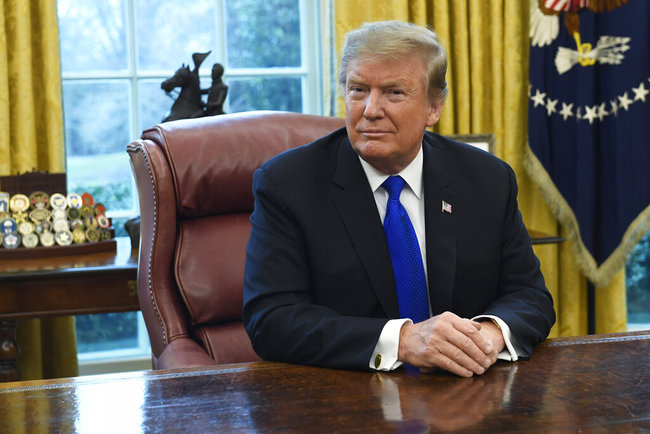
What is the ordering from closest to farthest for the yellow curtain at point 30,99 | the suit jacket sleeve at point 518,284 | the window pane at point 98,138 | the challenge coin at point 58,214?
1. the suit jacket sleeve at point 518,284
2. the challenge coin at point 58,214
3. the yellow curtain at point 30,99
4. the window pane at point 98,138

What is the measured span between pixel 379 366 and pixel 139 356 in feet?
8.27

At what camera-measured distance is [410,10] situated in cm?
351

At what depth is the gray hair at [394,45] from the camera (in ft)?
5.68

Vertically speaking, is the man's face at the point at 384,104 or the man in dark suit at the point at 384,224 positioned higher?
the man's face at the point at 384,104

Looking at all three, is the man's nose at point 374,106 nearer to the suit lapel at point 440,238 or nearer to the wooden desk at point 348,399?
the suit lapel at point 440,238

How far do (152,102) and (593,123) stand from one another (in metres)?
2.00

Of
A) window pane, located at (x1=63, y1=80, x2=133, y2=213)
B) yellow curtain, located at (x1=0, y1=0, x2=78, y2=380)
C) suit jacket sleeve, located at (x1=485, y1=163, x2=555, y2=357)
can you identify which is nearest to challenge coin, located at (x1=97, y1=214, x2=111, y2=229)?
yellow curtain, located at (x1=0, y1=0, x2=78, y2=380)

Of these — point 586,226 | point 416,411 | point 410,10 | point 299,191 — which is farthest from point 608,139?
point 416,411

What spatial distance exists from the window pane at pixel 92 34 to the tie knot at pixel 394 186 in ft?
7.14

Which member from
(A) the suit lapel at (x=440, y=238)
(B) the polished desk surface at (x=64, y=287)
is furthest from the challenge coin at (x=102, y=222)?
(A) the suit lapel at (x=440, y=238)

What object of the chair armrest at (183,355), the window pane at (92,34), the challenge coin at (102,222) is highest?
the window pane at (92,34)

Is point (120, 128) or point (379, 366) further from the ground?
point (120, 128)

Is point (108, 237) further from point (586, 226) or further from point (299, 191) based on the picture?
point (586, 226)

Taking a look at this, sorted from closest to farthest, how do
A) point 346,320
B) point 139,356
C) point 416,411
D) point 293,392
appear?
point 416,411
point 293,392
point 346,320
point 139,356
